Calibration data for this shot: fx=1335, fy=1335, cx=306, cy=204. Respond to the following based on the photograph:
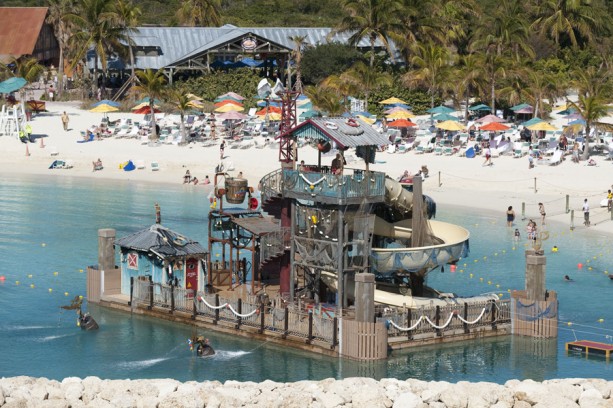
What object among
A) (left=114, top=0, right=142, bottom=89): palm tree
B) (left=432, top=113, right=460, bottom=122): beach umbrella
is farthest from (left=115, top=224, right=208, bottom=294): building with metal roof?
(left=114, top=0, right=142, bottom=89): palm tree

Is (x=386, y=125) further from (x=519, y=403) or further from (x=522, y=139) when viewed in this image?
(x=519, y=403)

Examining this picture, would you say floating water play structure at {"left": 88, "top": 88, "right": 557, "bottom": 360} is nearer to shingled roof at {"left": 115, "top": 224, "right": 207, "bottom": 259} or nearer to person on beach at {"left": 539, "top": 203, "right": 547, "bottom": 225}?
shingled roof at {"left": 115, "top": 224, "right": 207, "bottom": 259}

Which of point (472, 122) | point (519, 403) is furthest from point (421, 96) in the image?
point (519, 403)

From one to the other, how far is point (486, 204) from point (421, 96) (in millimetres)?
21127

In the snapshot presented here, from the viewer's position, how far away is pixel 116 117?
271ft

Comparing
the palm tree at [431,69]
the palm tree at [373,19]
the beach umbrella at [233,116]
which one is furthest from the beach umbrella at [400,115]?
the palm tree at [373,19]

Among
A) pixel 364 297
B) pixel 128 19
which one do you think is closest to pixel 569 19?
pixel 128 19

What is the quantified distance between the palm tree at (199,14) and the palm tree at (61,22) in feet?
31.2

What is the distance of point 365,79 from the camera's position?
269ft

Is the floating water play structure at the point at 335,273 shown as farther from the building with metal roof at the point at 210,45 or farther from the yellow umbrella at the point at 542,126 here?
the building with metal roof at the point at 210,45

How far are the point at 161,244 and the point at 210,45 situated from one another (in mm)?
52606

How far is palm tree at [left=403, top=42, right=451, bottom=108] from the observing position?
7962 centimetres

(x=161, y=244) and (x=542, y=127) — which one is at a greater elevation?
(x=542, y=127)

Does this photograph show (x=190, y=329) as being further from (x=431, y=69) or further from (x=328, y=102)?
(x=431, y=69)
